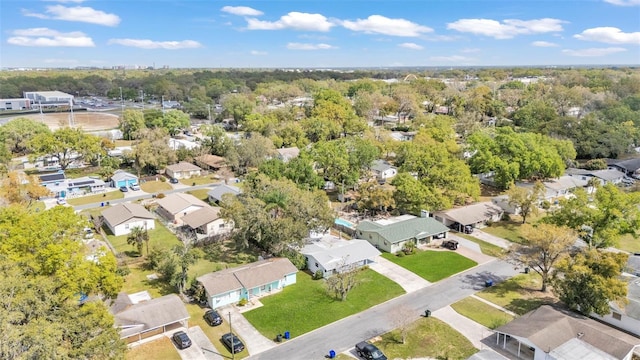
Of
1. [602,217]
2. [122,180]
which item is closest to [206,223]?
[122,180]

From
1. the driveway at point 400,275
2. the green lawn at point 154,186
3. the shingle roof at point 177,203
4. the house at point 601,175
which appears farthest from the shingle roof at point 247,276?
the house at point 601,175

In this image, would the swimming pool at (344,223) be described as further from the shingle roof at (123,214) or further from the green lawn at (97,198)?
the green lawn at (97,198)

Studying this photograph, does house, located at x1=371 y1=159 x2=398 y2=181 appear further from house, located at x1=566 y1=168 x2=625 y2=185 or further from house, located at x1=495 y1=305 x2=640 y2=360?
house, located at x1=495 y1=305 x2=640 y2=360

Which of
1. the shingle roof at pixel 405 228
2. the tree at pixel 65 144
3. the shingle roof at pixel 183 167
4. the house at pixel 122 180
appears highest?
the tree at pixel 65 144

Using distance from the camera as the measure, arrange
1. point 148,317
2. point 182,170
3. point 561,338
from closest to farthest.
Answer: point 561,338
point 148,317
point 182,170

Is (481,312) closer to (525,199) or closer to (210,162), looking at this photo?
(525,199)

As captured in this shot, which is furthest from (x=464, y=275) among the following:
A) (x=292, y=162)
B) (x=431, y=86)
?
(x=431, y=86)

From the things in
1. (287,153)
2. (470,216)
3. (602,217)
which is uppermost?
(287,153)
